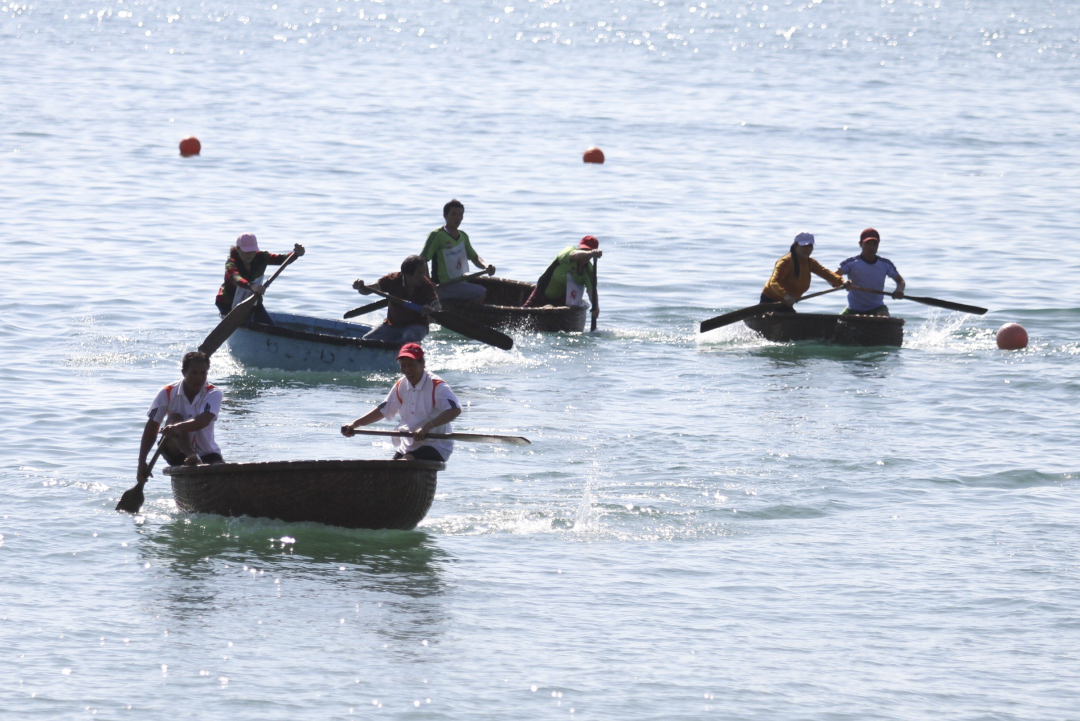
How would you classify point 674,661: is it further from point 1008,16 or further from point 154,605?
point 1008,16

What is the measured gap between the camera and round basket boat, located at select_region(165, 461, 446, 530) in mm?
12484

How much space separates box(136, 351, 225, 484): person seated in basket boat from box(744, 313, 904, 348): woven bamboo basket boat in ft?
31.5

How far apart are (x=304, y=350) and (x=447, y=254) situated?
2970mm

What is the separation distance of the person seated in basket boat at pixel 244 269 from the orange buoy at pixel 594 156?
21060 millimetres

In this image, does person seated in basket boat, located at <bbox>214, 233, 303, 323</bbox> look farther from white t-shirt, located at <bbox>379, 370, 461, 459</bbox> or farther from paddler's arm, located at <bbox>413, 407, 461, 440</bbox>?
paddler's arm, located at <bbox>413, 407, 461, 440</bbox>

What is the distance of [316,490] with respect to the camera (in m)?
12.7

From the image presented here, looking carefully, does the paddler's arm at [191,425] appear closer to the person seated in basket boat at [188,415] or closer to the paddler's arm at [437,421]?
the person seated in basket boat at [188,415]

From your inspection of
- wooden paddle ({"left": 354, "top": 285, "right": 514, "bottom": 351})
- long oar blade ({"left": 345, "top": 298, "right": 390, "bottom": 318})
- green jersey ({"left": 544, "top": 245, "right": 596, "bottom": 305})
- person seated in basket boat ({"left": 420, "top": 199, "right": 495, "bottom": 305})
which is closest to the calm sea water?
green jersey ({"left": 544, "top": 245, "right": 596, "bottom": 305})

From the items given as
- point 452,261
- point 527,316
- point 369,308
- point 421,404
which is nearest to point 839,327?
point 527,316

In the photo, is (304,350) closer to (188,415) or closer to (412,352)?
(188,415)

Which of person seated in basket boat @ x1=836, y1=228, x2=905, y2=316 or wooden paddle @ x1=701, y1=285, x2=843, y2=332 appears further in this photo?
wooden paddle @ x1=701, y1=285, x2=843, y2=332

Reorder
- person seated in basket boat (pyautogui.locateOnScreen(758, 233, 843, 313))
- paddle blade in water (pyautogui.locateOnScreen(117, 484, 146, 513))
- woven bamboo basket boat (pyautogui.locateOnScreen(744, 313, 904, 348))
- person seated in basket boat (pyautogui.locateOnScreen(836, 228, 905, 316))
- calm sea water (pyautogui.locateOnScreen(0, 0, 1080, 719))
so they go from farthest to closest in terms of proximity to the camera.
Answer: woven bamboo basket boat (pyautogui.locateOnScreen(744, 313, 904, 348)), person seated in basket boat (pyautogui.locateOnScreen(758, 233, 843, 313)), person seated in basket boat (pyautogui.locateOnScreen(836, 228, 905, 316)), paddle blade in water (pyautogui.locateOnScreen(117, 484, 146, 513)), calm sea water (pyautogui.locateOnScreen(0, 0, 1080, 719))

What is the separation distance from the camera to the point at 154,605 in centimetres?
1184

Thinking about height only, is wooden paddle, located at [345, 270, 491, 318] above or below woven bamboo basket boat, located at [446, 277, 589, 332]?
above
